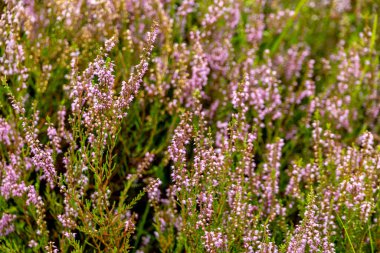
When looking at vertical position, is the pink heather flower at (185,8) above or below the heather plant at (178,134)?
above

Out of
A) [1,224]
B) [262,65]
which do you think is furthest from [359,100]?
[1,224]

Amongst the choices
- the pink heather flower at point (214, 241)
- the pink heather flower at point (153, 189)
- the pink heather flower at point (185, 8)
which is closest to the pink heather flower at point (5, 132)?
the pink heather flower at point (153, 189)

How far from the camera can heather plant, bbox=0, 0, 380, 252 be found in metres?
2.58

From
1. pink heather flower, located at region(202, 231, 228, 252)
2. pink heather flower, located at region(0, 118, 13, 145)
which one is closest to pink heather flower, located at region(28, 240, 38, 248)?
pink heather flower, located at region(0, 118, 13, 145)

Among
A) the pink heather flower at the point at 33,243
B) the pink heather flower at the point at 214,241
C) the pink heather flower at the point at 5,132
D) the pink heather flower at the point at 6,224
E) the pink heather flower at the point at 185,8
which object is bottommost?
the pink heather flower at the point at 33,243

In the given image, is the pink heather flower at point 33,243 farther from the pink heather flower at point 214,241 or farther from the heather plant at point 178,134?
the pink heather flower at point 214,241

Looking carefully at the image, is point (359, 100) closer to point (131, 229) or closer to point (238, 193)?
point (238, 193)

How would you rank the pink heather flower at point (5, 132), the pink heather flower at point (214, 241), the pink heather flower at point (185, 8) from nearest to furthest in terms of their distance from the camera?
1. the pink heather flower at point (214, 241)
2. the pink heather flower at point (5, 132)
3. the pink heather flower at point (185, 8)

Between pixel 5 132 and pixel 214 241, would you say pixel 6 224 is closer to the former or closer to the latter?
pixel 5 132

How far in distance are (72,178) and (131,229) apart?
0.34m

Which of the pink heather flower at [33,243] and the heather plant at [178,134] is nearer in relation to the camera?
the heather plant at [178,134]

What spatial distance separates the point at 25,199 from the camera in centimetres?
303

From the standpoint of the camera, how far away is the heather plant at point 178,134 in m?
2.58

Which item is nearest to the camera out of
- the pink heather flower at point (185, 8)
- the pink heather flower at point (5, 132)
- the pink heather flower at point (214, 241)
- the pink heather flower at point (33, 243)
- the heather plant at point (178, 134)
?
the pink heather flower at point (214, 241)
